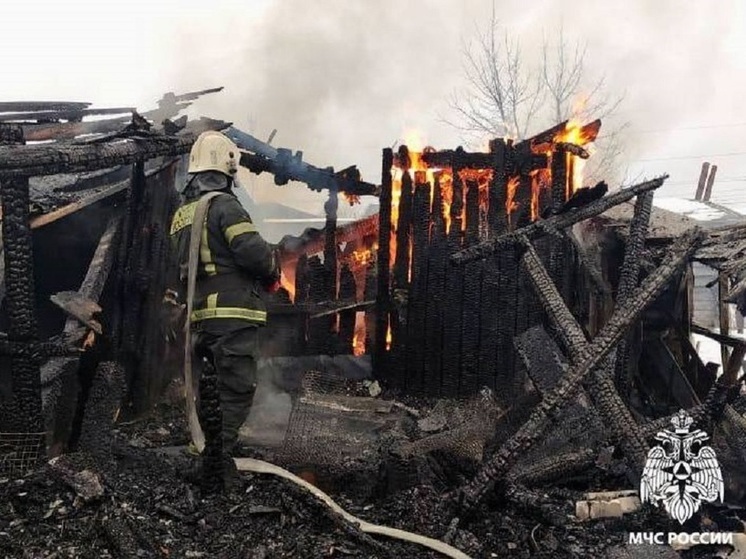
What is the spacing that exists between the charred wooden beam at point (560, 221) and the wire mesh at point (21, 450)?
10.4ft

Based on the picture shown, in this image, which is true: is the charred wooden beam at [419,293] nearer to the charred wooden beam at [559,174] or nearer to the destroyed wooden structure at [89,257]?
the destroyed wooden structure at [89,257]

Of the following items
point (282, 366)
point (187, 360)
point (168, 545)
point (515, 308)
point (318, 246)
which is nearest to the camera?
point (168, 545)

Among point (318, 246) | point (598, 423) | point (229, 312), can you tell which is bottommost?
point (598, 423)

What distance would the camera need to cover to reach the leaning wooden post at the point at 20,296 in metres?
3.58

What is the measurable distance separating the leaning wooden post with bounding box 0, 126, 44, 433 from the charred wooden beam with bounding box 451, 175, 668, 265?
2.98 metres

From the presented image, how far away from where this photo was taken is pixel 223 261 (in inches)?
169

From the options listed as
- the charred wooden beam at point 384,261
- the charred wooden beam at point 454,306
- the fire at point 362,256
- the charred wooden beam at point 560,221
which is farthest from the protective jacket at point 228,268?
the fire at point 362,256

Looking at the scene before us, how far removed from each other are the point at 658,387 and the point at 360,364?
3.55 m

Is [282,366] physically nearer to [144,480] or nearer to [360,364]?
[360,364]

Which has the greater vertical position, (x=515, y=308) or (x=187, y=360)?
(x=515, y=308)

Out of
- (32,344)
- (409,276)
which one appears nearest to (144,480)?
(32,344)

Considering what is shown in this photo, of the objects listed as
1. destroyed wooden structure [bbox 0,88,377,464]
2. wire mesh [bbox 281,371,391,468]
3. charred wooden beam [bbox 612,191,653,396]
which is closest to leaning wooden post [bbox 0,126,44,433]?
destroyed wooden structure [bbox 0,88,377,464]

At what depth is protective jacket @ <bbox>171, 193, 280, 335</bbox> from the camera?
420 cm

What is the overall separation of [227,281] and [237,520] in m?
1.67
